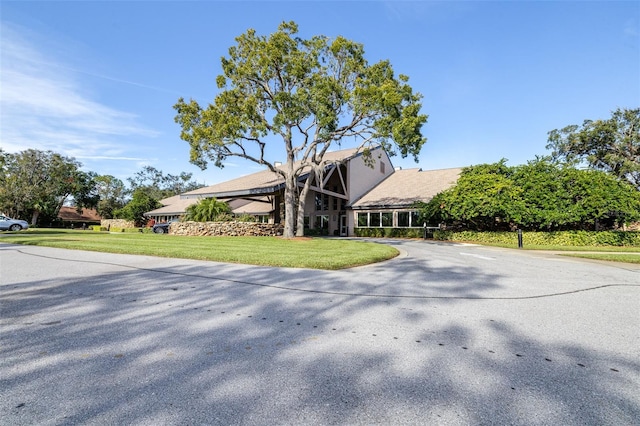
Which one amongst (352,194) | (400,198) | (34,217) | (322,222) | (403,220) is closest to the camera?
(403,220)

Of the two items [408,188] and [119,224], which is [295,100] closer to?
[408,188]

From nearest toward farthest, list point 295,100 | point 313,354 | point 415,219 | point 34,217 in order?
point 313,354 < point 295,100 < point 415,219 < point 34,217

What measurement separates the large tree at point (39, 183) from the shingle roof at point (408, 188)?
41.7 meters

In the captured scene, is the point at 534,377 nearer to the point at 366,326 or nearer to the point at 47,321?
the point at 366,326

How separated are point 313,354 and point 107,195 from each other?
66.2m

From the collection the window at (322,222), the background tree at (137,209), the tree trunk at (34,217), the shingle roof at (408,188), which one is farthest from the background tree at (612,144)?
the tree trunk at (34,217)

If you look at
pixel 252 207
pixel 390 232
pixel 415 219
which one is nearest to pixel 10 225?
pixel 252 207

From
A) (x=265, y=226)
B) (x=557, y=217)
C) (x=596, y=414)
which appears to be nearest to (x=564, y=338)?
(x=596, y=414)

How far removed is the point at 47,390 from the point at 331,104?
15934 mm

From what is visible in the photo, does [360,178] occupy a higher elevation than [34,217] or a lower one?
higher

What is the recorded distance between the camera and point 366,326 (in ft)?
12.8

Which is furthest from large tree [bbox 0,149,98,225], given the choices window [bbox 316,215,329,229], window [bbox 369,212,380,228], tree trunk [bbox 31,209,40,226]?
window [bbox 369,212,380,228]

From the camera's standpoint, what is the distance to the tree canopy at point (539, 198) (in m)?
18.2

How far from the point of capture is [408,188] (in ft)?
102
